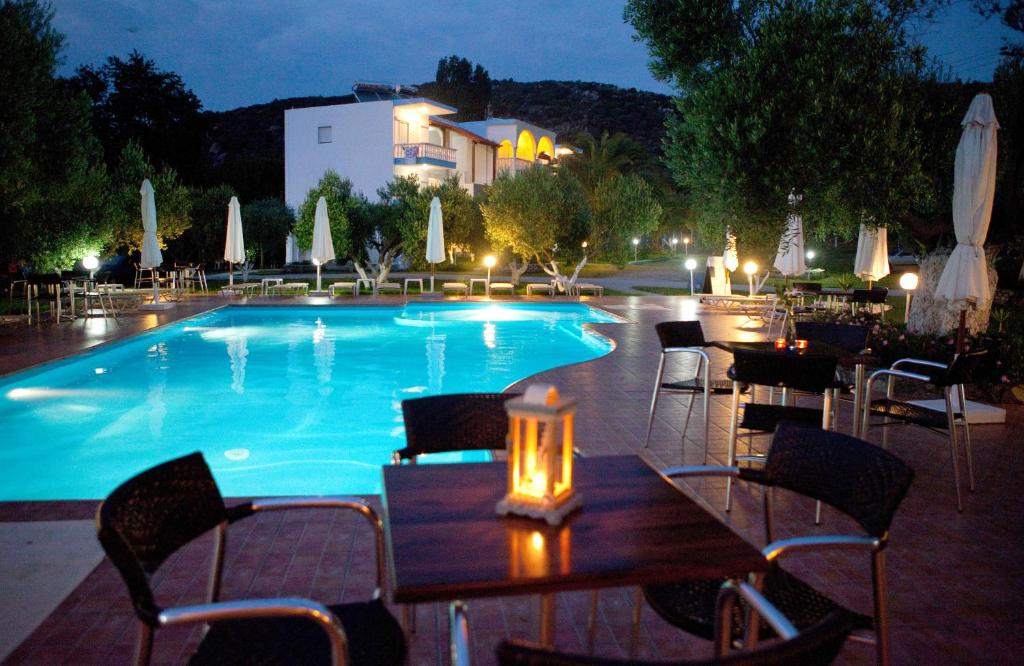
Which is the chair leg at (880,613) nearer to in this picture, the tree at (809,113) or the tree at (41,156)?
the tree at (809,113)

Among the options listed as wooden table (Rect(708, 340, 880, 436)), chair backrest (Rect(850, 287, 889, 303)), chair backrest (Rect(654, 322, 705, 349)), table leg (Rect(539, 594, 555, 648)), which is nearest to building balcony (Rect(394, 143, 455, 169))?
chair backrest (Rect(850, 287, 889, 303))

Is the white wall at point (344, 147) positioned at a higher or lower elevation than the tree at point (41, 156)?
Answer: higher

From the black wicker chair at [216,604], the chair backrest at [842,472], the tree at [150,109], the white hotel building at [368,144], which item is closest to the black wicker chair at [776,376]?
the chair backrest at [842,472]

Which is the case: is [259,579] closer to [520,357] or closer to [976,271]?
[976,271]

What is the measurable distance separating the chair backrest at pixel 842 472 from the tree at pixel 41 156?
11.9 m

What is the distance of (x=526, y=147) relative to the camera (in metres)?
46.5

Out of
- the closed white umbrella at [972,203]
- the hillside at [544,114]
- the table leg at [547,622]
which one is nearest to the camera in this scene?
the table leg at [547,622]

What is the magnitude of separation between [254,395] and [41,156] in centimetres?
676

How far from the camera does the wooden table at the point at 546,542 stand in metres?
1.72

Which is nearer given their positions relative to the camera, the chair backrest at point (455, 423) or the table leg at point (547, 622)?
the table leg at point (547, 622)

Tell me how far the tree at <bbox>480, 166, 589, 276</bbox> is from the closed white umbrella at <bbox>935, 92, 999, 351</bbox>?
A: 590 inches

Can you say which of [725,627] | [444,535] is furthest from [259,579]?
[725,627]

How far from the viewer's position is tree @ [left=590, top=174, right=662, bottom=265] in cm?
Result: 2138

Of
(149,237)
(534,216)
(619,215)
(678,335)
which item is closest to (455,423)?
(678,335)
